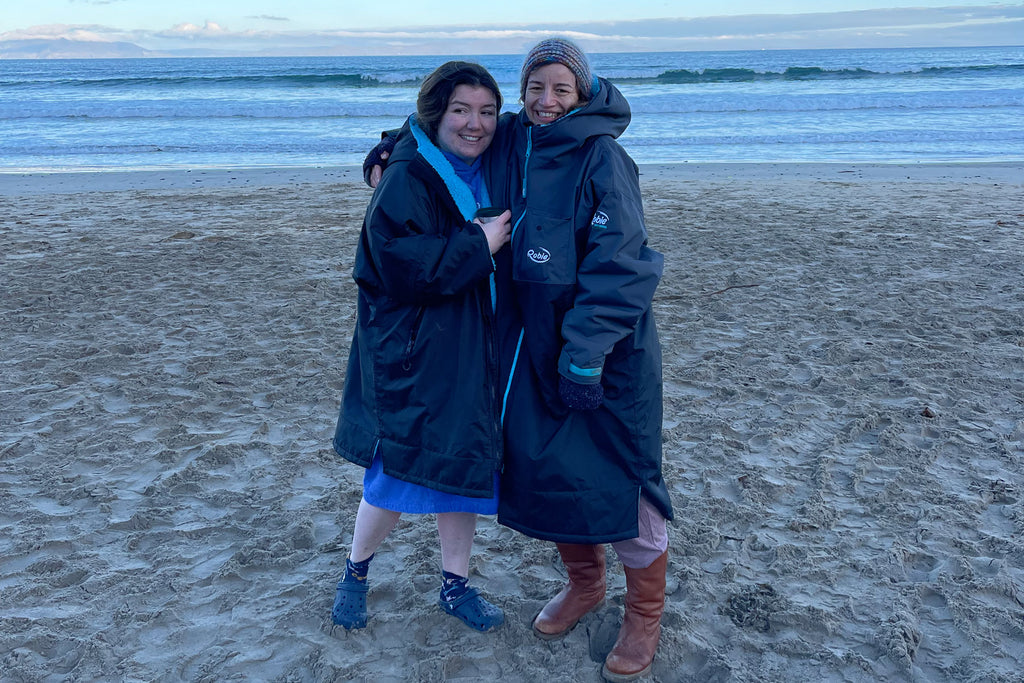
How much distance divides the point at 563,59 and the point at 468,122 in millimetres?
291

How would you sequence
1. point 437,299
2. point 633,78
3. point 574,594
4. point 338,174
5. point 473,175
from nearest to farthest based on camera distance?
point 437,299
point 473,175
point 574,594
point 338,174
point 633,78

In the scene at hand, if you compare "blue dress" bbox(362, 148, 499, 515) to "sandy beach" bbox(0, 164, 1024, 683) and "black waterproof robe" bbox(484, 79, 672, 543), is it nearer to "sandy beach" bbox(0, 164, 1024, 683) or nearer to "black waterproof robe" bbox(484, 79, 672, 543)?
"black waterproof robe" bbox(484, 79, 672, 543)

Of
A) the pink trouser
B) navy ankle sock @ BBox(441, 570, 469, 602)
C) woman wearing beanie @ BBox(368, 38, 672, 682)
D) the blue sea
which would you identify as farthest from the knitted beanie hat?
the blue sea

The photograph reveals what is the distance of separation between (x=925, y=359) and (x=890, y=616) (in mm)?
2356

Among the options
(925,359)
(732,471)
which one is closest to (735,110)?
(925,359)

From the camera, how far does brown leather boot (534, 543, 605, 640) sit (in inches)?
101

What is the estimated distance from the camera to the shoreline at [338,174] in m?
10.8

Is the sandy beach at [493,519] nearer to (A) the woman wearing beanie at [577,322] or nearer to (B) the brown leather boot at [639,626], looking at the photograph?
(B) the brown leather boot at [639,626]

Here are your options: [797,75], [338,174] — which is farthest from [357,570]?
[797,75]

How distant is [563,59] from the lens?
206 cm

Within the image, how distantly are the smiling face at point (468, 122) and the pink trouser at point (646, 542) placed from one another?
105 cm

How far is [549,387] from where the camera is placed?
215 centimetres

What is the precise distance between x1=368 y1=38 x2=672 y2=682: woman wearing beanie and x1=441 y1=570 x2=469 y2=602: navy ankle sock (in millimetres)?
436

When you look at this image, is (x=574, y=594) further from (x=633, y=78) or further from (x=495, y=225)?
(x=633, y=78)
